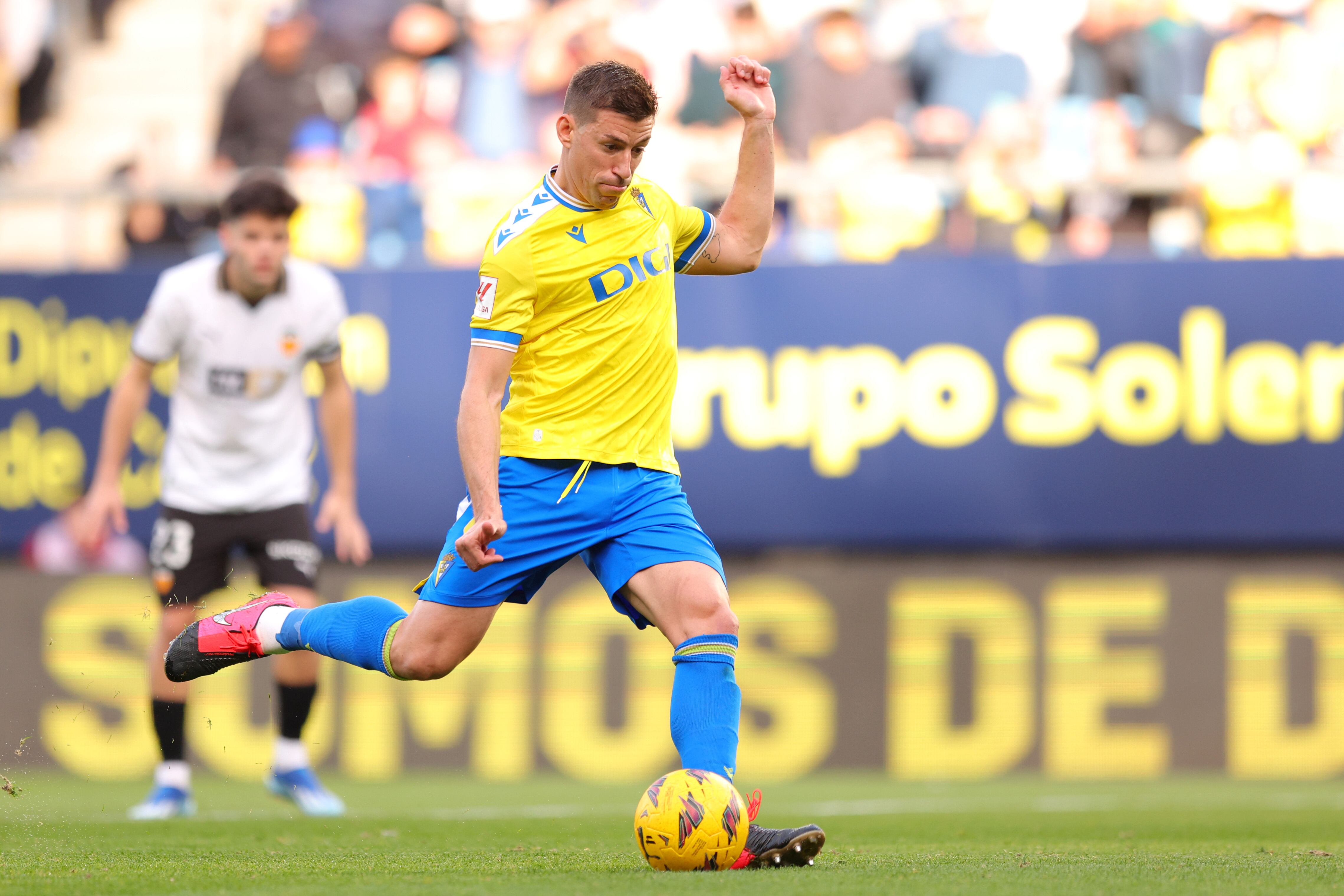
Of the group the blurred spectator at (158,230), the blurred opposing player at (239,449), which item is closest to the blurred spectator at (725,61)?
the blurred spectator at (158,230)

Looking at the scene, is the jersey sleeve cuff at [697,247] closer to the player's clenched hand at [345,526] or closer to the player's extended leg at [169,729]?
the player's clenched hand at [345,526]

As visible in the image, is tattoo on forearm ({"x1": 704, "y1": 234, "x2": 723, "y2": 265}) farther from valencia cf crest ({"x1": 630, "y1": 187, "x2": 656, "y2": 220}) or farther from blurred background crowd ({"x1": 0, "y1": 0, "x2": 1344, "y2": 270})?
blurred background crowd ({"x1": 0, "y1": 0, "x2": 1344, "y2": 270})

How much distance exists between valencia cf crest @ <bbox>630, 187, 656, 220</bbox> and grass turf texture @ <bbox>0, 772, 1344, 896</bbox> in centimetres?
179

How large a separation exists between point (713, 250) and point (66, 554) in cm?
603

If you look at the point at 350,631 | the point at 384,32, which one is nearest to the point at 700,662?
the point at 350,631

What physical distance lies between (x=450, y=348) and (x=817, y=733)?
301 cm

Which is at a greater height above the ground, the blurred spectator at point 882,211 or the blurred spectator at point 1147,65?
the blurred spectator at point 1147,65

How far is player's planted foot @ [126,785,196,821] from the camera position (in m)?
6.40

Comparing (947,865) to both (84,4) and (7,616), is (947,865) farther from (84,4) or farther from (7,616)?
(84,4)

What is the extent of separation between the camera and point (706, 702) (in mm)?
4352

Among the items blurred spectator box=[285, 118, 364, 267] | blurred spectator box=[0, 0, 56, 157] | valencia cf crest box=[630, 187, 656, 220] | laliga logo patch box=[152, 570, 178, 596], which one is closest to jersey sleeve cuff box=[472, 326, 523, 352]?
valencia cf crest box=[630, 187, 656, 220]

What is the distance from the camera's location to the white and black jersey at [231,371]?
6.67 metres

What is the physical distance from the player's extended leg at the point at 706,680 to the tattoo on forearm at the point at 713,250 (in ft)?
3.07

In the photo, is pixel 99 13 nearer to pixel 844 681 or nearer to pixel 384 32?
pixel 384 32
